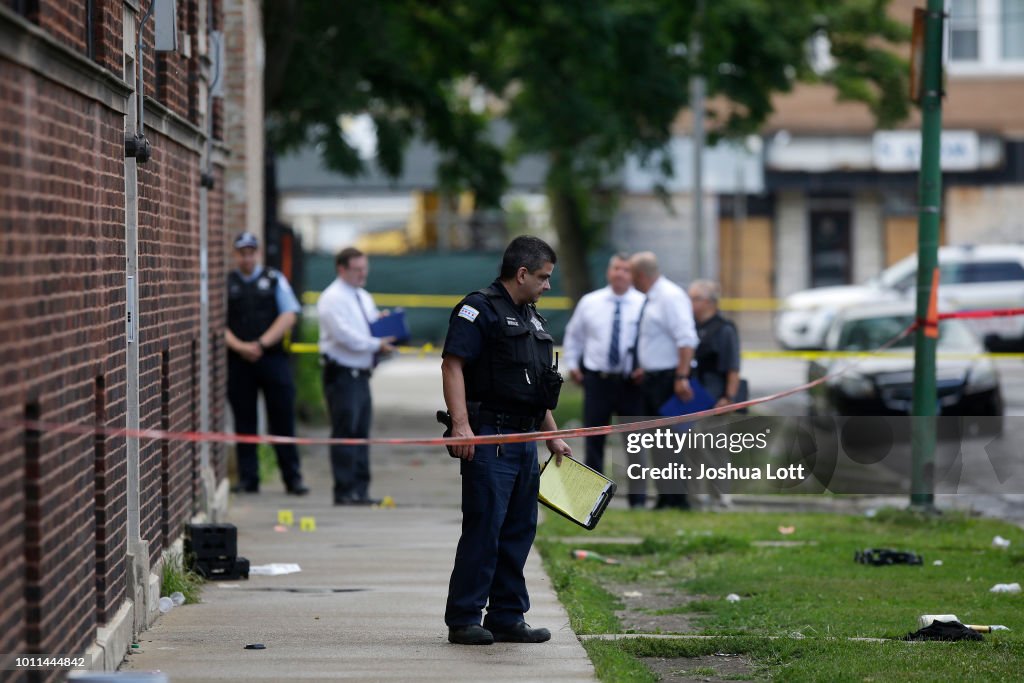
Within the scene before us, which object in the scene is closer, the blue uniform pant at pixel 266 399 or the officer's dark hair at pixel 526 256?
the officer's dark hair at pixel 526 256

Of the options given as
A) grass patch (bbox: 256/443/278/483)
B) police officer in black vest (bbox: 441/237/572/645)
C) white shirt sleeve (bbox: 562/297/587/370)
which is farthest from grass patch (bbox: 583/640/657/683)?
grass patch (bbox: 256/443/278/483)

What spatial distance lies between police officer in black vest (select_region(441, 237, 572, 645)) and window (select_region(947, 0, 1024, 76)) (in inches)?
1493

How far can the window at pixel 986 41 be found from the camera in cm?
4297

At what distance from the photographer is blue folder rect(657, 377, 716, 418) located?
1289 centimetres

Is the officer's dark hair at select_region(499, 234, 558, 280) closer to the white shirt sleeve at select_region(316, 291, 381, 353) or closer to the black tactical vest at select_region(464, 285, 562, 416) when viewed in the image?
the black tactical vest at select_region(464, 285, 562, 416)

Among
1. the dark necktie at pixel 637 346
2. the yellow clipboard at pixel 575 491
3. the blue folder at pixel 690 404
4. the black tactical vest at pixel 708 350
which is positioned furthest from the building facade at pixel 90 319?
the black tactical vest at pixel 708 350

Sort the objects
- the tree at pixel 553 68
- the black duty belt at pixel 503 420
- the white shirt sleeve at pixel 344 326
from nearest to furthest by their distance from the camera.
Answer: the black duty belt at pixel 503 420 < the white shirt sleeve at pixel 344 326 < the tree at pixel 553 68

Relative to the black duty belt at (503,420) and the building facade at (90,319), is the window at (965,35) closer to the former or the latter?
the building facade at (90,319)

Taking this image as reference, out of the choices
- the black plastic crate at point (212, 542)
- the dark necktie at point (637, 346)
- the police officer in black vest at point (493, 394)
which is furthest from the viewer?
the dark necktie at point (637, 346)

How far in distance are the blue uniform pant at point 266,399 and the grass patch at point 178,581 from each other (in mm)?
4364

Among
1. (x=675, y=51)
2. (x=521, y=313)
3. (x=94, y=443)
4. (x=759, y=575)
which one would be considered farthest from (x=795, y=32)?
(x=94, y=443)

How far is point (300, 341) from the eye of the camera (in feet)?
65.7

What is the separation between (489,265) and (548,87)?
50.3 ft

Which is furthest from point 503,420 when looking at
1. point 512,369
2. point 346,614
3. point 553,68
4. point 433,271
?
point 433,271
